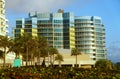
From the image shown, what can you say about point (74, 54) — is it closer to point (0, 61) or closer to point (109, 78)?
point (0, 61)

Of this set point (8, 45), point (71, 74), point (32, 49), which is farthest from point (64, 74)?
point (32, 49)

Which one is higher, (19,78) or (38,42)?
(38,42)

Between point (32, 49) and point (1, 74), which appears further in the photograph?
point (32, 49)

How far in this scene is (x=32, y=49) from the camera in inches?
4791

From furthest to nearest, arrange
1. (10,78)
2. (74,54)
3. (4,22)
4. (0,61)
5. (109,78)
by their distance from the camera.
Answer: (74,54), (4,22), (0,61), (109,78), (10,78)

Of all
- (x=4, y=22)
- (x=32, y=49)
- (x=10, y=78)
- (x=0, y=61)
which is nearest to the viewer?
(x=10, y=78)

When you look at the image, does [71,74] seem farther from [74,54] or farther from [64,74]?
[74,54]

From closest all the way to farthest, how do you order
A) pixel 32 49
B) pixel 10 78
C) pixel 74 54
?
pixel 10 78 < pixel 32 49 < pixel 74 54

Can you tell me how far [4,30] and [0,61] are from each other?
20426 millimetres

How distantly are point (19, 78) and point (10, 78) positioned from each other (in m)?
0.38

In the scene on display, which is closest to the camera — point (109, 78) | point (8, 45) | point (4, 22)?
point (109, 78)

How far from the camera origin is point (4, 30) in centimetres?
15100

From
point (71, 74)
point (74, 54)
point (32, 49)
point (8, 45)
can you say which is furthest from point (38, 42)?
point (71, 74)

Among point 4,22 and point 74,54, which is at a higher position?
point 4,22
